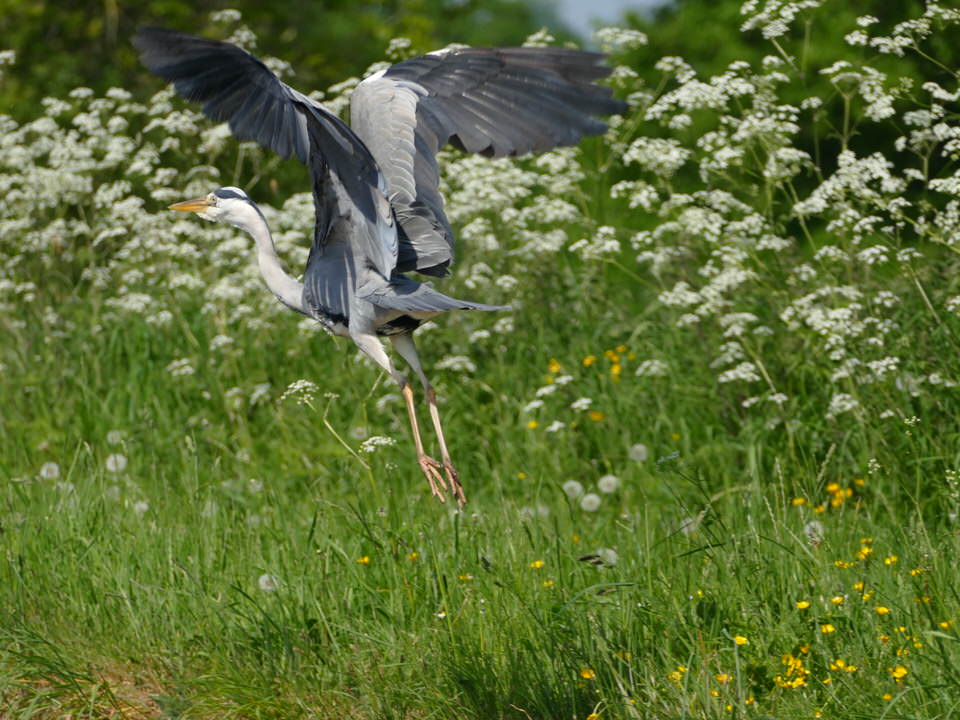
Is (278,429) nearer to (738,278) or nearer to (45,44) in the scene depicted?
(738,278)

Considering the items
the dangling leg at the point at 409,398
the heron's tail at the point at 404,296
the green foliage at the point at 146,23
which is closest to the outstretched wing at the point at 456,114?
the heron's tail at the point at 404,296

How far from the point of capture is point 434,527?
4.13 m

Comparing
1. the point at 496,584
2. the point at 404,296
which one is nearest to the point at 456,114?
the point at 404,296

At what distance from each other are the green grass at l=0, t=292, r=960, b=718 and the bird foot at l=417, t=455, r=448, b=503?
27cm

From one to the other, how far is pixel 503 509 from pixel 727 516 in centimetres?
90

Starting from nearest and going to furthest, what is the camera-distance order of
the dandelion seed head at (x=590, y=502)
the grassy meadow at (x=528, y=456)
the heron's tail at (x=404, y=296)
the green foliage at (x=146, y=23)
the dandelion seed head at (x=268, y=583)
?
the grassy meadow at (x=528, y=456), the heron's tail at (x=404, y=296), the dandelion seed head at (x=268, y=583), the dandelion seed head at (x=590, y=502), the green foliage at (x=146, y=23)

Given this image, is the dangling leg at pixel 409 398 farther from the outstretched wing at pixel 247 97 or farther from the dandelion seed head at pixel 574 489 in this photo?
the dandelion seed head at pixel 574 489

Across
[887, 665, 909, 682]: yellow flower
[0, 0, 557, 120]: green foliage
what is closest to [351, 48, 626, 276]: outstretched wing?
[887, 665, 909, 682]: yellow flower

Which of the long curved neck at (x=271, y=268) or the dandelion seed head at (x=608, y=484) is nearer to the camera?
the long curved neck at (x=271, y=268)

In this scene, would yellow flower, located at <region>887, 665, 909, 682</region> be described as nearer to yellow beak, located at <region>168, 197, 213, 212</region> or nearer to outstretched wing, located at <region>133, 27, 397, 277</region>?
outstretched wing, located at <region>133, 27, 397, 277</region>

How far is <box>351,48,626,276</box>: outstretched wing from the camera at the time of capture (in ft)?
12.5

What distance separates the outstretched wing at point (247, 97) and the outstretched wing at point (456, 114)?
33 centimetres

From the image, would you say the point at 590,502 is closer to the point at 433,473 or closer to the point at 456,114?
the point at 433,473

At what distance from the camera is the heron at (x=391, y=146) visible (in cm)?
342
